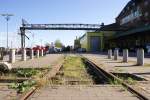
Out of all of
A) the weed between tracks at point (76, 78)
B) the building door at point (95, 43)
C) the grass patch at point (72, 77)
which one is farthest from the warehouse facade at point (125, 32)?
the weed between tracks at point (76, 78)

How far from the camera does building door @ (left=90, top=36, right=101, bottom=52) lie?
105250mm

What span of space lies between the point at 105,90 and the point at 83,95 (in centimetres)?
124

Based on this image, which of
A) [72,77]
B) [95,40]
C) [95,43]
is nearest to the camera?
[72,77]

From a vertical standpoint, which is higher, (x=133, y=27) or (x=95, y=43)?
(x=133, y=27)

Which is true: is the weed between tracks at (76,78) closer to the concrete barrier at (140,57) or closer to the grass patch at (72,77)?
the grass patch at (72,77)

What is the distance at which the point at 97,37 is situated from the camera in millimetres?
106000

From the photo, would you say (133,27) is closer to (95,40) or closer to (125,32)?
(125,32)

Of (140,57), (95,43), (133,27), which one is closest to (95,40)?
(95,43)

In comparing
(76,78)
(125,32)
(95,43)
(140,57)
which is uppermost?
(125,32)

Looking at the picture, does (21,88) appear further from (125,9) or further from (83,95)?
(125,9)

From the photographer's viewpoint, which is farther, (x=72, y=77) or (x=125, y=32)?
(x=125, y=32)

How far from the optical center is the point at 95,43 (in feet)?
350

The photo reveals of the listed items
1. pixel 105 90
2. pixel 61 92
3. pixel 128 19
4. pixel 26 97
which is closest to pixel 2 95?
pixel 26 97

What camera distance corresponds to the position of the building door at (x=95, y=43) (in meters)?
105
